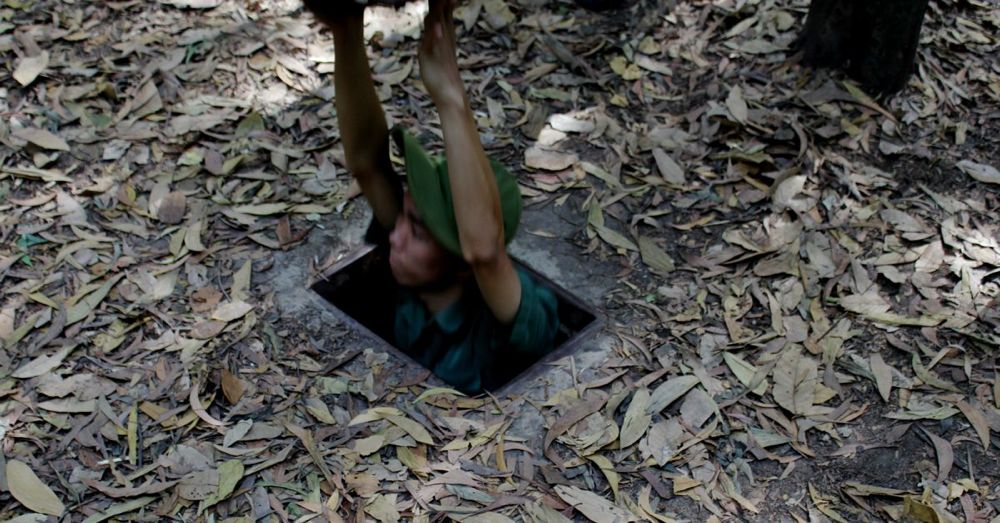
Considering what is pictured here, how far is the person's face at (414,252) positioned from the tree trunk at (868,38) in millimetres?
2304

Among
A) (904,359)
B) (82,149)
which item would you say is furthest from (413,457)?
(82,149)

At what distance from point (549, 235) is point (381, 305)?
2.48 feet

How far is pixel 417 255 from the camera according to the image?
3.46 metres

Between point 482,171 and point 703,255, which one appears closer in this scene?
point 482,171

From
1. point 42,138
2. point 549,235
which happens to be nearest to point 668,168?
point 549,235

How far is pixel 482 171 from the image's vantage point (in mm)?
3016

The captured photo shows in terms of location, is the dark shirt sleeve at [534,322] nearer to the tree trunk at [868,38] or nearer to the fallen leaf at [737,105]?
the fallen leaf at [737,105]

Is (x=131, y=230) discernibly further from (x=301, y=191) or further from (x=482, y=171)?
(x=482, y=171)

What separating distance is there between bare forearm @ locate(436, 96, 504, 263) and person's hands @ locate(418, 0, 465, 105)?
0.09ft

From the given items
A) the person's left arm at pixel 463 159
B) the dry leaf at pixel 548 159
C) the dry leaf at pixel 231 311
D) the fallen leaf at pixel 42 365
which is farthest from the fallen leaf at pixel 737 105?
the fallen leaf at pixel 42 365

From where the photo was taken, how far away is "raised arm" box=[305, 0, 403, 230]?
3127 millimetres

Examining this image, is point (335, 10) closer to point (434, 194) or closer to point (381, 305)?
point (434, 194)

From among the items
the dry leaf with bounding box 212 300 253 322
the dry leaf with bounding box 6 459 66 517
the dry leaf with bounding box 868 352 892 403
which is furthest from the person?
the dry leaf with bounding box 6 459 66 517

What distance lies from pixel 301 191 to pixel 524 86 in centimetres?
124
